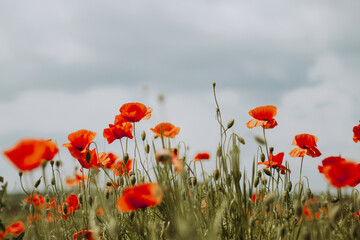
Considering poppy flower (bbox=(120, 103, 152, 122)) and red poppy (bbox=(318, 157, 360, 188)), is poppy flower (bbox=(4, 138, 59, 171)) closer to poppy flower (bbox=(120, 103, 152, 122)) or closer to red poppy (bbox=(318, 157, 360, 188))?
poppy flower (bbox=(120, 103, 152, 122))

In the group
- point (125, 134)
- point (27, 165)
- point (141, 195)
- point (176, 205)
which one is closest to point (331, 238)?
point (176, 205)

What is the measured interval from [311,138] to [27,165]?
226 cm

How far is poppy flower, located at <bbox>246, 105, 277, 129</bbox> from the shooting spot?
3.14 meters

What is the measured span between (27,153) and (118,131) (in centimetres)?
114

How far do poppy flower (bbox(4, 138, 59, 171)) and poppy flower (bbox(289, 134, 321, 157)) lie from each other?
83.0 inches

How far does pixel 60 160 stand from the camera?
367 cm

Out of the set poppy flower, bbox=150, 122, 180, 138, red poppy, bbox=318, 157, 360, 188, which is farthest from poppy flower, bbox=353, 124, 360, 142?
poppy flower, bbox=150, 122, 180, 138

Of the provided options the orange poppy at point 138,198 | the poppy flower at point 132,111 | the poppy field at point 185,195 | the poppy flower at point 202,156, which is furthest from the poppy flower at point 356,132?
the orange poppy at point 138,198

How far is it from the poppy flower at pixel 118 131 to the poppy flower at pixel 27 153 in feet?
3.58

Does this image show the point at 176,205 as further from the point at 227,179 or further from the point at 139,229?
the point at 227,179

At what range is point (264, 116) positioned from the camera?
10.4 feet

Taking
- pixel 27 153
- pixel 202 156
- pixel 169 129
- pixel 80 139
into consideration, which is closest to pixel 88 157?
pixel 80 139

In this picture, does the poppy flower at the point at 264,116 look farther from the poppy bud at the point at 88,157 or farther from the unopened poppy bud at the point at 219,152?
the poppy bud at the point at 88,157

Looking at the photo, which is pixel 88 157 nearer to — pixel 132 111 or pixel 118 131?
pixel 118 131
